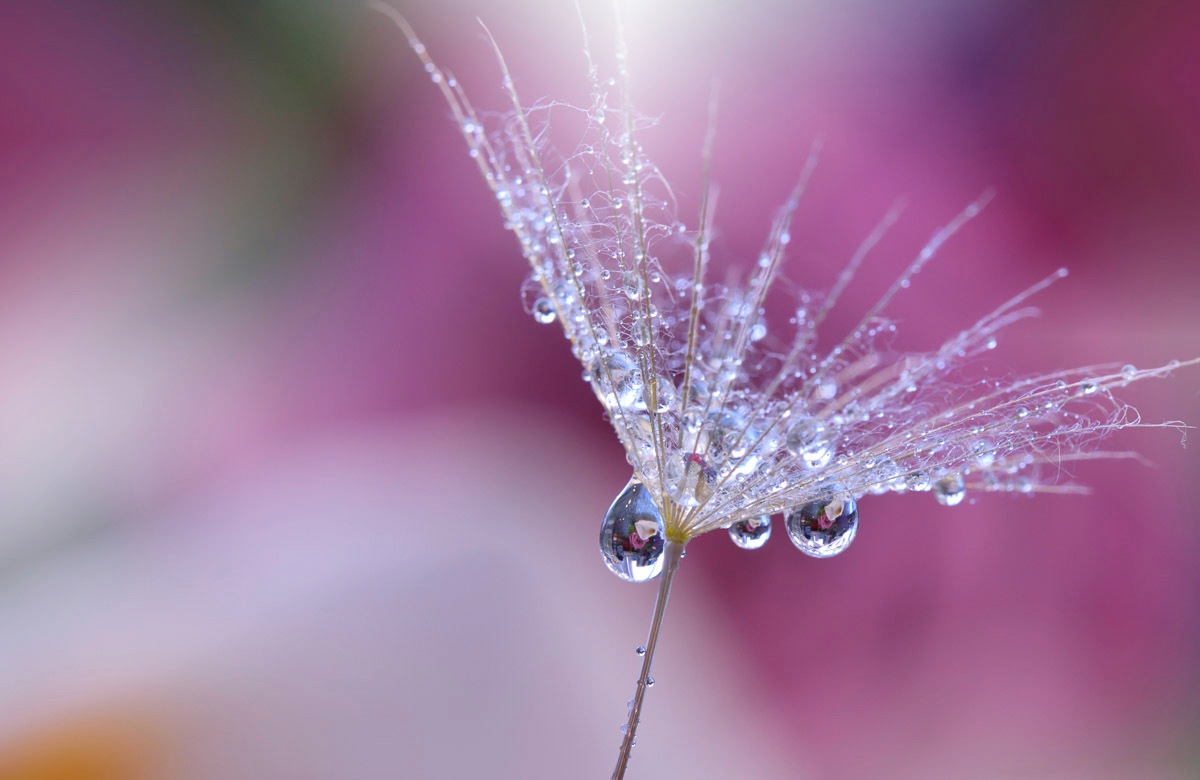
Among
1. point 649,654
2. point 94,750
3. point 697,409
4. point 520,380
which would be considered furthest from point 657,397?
point 94,750

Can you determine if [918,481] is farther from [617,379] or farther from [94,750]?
[94,750]

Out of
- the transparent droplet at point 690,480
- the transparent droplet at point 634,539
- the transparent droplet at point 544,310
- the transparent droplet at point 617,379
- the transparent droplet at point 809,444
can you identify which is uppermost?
the transparent droplet at point 544,310

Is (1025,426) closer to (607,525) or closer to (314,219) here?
(607,525)

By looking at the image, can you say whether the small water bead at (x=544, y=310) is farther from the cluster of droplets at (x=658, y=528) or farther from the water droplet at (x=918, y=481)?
the water droplet at (x=918, y=481)

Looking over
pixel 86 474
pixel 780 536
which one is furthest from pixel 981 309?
pixel 86 474

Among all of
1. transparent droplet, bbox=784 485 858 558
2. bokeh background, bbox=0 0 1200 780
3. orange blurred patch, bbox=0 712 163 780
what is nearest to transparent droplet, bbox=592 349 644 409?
transparent droplet, bbox=784 485 858 558

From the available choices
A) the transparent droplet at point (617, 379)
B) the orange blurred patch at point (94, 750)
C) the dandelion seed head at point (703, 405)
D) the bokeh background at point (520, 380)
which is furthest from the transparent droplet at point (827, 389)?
the orange blurred patch at point (94, 750)

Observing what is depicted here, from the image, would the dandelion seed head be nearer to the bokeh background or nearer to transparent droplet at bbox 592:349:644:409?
transparent droplet at bbox 592:349:644:409

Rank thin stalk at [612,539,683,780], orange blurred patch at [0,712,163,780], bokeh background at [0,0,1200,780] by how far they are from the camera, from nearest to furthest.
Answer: thin stalk at [612,539,683,780] < orange blurred patch at [0,712,163,780] < bokeh background at [0,0,1200,780]
